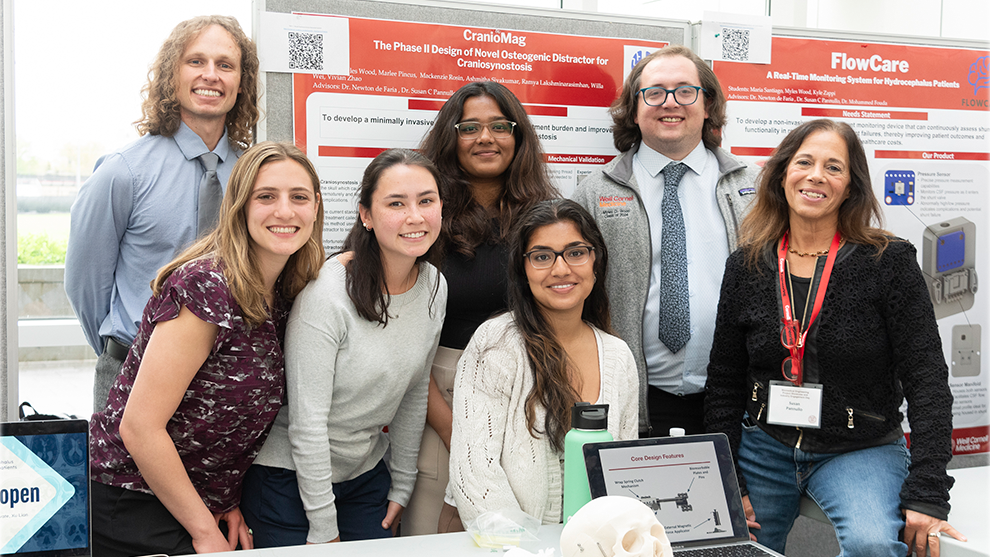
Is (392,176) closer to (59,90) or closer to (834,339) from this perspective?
(834,339)

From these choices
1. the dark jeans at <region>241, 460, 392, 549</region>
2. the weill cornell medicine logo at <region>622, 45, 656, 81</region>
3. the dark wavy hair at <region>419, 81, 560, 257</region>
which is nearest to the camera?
the dark jeans at <region>241, 460, 392, 549</region>

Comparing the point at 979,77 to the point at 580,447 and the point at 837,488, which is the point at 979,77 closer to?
the point at 837,488

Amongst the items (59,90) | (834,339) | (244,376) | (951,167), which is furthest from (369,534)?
(59,90)

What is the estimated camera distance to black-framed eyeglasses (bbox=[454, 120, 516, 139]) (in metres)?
2.14

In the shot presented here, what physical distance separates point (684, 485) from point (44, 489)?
106 cm

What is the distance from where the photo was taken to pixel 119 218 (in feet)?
6.55

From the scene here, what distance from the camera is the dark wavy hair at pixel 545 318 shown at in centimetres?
168

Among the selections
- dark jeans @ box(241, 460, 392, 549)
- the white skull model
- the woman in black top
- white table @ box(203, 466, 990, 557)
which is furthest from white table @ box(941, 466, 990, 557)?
dark jeans @ box(241, 460, 392, 549)

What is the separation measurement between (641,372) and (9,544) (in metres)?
1.60

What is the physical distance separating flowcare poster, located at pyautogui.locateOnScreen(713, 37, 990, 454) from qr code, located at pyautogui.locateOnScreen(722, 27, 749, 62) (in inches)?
6.1

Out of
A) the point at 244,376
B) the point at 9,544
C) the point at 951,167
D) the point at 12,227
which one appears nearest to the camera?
the point at 9,544

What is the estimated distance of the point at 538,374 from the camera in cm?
170

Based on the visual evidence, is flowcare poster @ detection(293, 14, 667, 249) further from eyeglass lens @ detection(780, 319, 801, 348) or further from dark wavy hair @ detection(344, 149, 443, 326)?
eyeglass lens @ detection(780, 319, 801, 348)

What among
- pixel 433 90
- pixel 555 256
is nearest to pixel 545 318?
pixel 555 256
